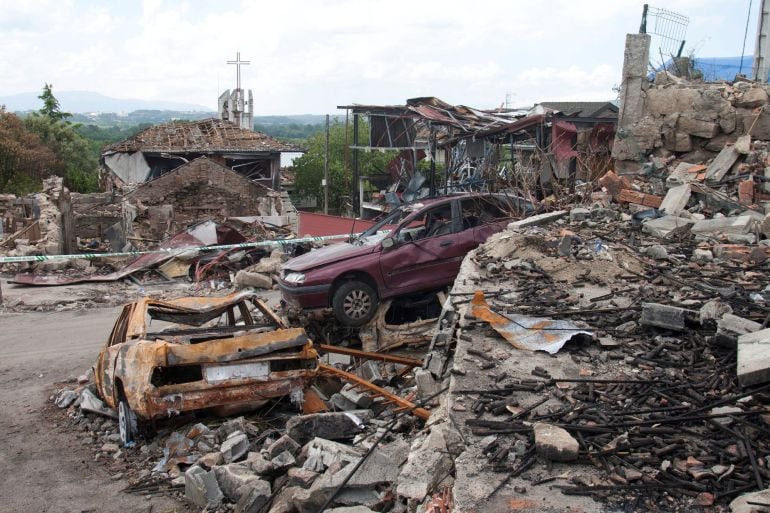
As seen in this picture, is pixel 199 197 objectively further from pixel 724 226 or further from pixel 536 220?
pixel 724 226

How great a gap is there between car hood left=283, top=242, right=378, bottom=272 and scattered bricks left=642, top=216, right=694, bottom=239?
3953 millimetres

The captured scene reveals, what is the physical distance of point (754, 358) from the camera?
14.6 ft

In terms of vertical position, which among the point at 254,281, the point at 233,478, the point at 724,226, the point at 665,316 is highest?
the point at 724,226

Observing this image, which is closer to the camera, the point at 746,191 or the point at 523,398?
the point at 523,398

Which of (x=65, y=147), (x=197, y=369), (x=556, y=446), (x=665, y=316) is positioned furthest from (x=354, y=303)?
(x=65, y=147)

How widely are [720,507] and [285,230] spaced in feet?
69.5

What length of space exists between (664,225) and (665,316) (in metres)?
4.46

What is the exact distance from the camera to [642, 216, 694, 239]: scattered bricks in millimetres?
9883

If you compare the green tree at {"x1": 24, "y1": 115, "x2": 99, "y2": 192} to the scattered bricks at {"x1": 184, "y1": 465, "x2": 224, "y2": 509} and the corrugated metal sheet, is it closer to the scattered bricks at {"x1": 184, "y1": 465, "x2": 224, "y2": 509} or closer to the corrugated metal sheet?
the corrugated metal sheet

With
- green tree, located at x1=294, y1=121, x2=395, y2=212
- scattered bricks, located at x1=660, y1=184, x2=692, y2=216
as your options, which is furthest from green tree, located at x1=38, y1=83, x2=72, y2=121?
scattered bricks, located at x1=660, y1=184, x2=692, y2=216

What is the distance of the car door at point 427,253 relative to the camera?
35.6 feet

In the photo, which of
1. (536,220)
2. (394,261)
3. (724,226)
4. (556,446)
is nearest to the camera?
(556,446)

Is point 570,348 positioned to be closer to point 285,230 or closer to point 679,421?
point 679,421

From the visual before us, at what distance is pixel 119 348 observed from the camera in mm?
7621
